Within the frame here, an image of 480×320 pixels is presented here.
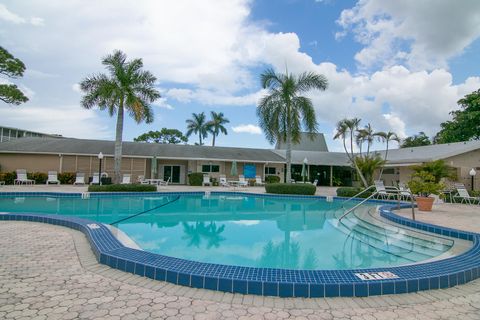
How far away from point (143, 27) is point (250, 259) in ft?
39.5

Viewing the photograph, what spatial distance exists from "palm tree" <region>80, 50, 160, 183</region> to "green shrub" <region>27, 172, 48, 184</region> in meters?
7.50

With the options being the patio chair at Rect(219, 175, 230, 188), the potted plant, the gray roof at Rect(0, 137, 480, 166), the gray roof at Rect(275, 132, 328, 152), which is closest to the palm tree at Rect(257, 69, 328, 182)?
the patio chair at Rect(219, 175, 230, 188)

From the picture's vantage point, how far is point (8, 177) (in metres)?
20.6

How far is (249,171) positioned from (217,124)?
55.9 feet

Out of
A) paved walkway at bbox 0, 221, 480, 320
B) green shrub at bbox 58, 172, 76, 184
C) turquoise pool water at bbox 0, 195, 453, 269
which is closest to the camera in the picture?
paved walkway at bbox 0, 221, 480, 320

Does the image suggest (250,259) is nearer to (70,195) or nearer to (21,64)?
(70,195)

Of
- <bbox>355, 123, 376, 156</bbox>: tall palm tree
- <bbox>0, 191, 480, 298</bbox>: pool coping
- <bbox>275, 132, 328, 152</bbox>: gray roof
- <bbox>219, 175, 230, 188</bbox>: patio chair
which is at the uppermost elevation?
<bbox>275, 132, 328, 152</bbox>: gray roof

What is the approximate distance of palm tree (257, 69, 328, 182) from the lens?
61.8 ft

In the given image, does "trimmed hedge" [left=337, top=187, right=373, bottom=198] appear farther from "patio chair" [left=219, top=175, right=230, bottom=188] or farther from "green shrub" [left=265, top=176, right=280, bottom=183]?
"patio chair" [left=219, top=175, right=230, bottom=188]

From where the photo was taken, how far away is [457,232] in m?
6.99

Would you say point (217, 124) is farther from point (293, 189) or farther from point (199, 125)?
point (293, 189)

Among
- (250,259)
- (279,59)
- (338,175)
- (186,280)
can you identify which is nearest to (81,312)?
(186,280)

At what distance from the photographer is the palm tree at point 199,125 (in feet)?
141

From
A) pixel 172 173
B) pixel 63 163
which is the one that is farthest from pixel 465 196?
pixel 63 163
